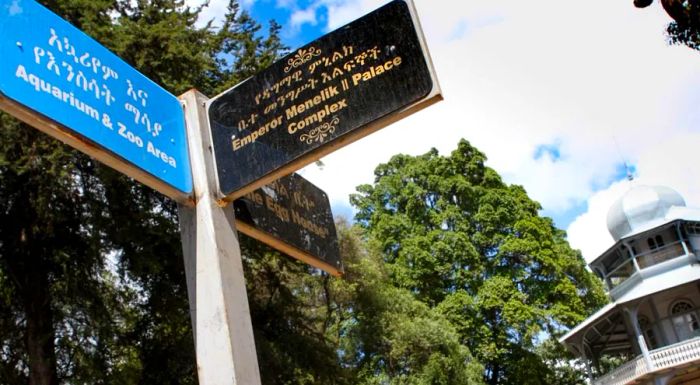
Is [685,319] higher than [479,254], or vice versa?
[479,254]

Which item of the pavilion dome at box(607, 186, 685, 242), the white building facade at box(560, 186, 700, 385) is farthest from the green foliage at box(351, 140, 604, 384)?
the pavilion dome at box(607, 186, 685, 242)

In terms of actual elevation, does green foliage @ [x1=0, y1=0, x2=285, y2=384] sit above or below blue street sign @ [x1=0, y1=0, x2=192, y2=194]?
above

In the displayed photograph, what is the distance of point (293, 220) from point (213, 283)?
87 cm

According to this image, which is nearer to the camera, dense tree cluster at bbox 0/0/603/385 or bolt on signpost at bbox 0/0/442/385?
bolt on signpost at bbox 0/0/442/385

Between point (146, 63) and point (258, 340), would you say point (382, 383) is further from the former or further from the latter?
point (146, 63)

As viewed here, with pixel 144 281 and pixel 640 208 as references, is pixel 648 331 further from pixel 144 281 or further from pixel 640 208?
pixel 144 281

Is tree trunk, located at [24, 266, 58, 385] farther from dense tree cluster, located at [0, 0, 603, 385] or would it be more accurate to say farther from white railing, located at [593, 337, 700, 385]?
white railing, located at [593, 337, 700, 385]

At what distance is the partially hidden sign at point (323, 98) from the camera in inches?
120

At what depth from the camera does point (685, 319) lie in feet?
84.2

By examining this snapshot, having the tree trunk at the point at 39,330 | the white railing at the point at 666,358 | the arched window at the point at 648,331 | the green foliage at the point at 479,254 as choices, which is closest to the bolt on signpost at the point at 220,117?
the tree trunk at the point at 39,330

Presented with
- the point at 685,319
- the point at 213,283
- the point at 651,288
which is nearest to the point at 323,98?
the point at 213,283

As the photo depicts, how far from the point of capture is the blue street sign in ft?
8.98

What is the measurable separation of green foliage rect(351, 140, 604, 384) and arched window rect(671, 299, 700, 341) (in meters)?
4.39

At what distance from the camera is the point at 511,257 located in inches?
1227
